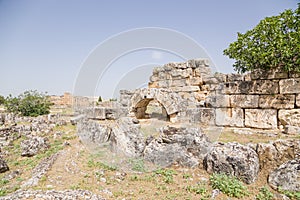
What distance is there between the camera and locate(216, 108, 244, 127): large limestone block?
726 cm

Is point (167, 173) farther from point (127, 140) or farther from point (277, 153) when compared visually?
point (277, 153)

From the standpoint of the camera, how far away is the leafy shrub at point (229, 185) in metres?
3.72

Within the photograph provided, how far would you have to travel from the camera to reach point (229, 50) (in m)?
7.64

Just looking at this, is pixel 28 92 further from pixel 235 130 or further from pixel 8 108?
pixel 235 130

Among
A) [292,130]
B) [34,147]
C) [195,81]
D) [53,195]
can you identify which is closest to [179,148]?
[53,195]

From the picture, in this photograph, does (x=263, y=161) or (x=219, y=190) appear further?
(x=263, y=161)

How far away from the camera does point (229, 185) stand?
387cm

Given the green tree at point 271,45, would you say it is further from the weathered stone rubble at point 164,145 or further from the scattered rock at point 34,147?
the scattered rock at point 34,147

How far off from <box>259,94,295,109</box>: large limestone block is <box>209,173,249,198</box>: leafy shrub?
3.81 meters

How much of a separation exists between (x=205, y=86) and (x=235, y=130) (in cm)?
454

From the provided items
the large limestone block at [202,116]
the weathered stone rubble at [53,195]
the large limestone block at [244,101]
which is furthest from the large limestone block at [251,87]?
the weathered stone rubble at [53,195]

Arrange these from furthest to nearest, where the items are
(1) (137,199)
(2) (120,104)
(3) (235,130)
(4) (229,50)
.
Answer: (2) (120,104) < (4) (229,50) < (3) (235,130) < (1) (137,199)

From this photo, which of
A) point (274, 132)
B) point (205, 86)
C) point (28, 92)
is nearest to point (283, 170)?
point (274, 132)

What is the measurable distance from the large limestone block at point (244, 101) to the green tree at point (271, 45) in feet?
3.42
